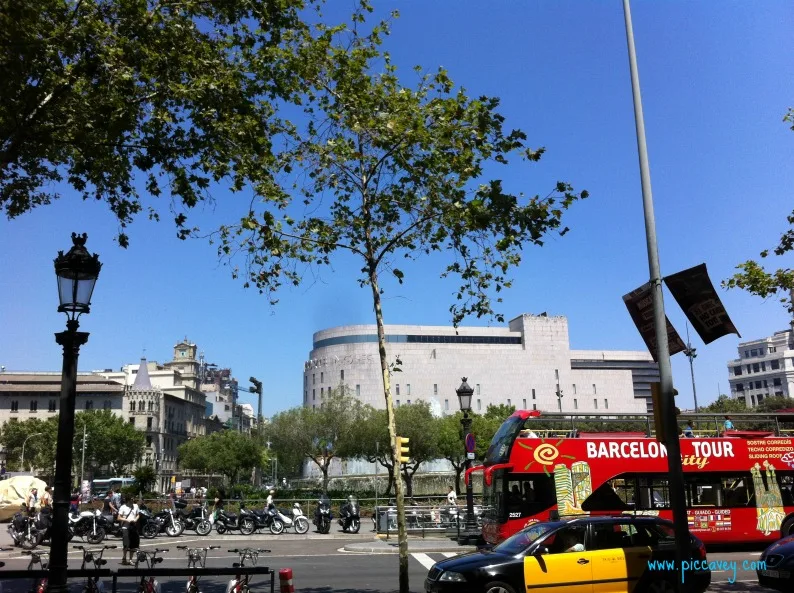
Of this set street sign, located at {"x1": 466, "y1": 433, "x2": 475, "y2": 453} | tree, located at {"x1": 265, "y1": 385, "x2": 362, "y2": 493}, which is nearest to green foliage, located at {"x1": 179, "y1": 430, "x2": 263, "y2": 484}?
tree, located at {"x1": 265, "y1": 385, "x2": 362, "y2": 493}

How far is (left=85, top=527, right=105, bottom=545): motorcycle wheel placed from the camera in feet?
77.7

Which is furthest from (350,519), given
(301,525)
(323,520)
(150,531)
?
(150,531)

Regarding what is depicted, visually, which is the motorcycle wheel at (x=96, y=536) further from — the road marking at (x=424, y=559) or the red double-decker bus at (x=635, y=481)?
the red double-decker bus at (x=635, y=481)

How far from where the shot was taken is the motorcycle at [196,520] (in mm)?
26531

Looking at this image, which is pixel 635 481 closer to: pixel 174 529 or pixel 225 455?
pixel 174 529

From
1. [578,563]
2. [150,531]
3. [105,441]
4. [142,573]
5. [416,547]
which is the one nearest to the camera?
[142,573]

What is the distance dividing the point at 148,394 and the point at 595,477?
102717 millimetres

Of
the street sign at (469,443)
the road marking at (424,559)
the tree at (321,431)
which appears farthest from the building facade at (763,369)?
the road marking at (424,559)

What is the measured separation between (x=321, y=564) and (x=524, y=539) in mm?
8594

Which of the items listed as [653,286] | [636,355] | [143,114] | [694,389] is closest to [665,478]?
[653,286]

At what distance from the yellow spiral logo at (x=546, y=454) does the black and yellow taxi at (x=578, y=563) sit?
25.1ft

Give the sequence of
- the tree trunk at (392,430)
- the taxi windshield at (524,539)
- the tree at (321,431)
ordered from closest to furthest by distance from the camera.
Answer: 1. the tree trunk at (392,430)
2. the taxi windshield at (524,539)
3. the tree at (321,431)

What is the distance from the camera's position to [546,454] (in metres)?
18.9

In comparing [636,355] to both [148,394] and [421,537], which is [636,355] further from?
[421,537]
